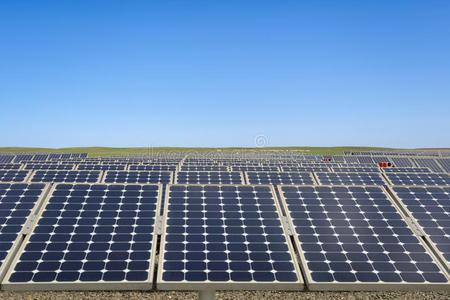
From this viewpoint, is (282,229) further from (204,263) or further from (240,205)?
(204,263)

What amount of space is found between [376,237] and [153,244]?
7397mm

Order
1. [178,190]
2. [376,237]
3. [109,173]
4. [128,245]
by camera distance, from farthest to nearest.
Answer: [109,173] → [178,190] → [376,237] → [128,245]

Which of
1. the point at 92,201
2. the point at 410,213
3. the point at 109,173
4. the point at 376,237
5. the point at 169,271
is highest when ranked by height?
the point at 109,173

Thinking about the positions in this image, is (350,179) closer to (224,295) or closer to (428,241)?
(428,241)

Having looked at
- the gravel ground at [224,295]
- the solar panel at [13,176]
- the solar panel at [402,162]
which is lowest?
the gravel ground at [224,295]

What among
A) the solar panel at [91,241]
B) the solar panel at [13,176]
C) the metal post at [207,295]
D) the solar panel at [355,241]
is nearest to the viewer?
the metal post at [207,295]

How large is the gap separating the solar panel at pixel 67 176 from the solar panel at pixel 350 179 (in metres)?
15.4

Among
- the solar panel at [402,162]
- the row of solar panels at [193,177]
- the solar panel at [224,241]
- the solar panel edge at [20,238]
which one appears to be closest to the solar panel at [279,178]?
the row of solar panels at [193,177]

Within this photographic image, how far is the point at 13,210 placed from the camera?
11484 mm

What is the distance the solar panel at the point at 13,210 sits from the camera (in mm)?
9754

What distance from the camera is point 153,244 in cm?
999

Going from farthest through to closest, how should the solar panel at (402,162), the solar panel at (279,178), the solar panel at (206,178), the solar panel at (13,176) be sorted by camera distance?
the solar panel at (402,162) < the solar panel at (279,178) < the solar panel at (13,176) < the solar panel at (206,178)

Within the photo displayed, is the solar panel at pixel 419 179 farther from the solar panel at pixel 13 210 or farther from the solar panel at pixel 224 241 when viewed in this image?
the solar panel at pixel 13 210

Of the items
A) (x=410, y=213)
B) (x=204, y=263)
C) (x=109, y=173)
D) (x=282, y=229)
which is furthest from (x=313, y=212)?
(x=109, y=173)
